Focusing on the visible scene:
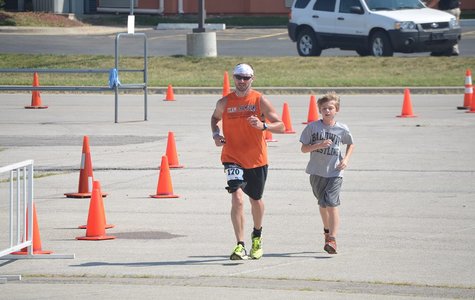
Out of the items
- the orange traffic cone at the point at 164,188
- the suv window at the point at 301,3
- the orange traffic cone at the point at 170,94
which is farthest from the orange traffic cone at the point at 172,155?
the suv window at the point at 301,3

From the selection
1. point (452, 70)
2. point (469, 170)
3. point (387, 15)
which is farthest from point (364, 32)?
point (469, 170)

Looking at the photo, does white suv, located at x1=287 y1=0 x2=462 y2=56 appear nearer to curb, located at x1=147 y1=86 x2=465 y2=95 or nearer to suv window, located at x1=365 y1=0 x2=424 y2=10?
suv window, located at x1=365 y1=0 x2=424 y2=10

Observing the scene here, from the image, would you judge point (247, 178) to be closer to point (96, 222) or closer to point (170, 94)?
point (96, 222)

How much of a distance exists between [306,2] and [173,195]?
2169 centimetres

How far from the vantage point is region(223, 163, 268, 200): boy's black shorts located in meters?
10.2

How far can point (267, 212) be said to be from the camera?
1259 centimetres

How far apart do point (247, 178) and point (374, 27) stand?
74.7 feet

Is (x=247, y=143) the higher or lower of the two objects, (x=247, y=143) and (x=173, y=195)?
the higher

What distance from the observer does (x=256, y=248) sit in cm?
1011

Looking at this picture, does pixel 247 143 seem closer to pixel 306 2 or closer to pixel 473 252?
pixel 473 252

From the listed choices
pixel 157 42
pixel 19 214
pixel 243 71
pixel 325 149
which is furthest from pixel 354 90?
pixel 19 214

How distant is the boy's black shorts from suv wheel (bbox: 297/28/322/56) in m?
24.4

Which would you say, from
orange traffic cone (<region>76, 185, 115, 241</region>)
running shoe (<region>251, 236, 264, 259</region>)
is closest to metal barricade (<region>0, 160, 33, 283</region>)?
orange traffic cone (<region>76, 185, 115, 241</region>)

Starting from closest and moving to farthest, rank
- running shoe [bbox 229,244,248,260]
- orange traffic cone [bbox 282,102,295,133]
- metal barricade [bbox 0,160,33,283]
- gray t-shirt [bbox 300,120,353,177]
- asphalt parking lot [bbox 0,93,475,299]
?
asphalt parking lot [bbox 0,93,475,299] < metal barricade [bbox 0,160,33,283] < running shoe [bbox 229,244,248,260] < gray t-shirt [bbox 300,120,353,177] < orange traffic cone [bbox 282,102,295,133]
